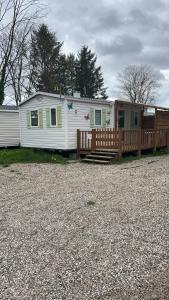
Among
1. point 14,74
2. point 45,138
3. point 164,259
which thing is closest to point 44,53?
point 14,74

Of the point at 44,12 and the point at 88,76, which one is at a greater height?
the point at 44,12

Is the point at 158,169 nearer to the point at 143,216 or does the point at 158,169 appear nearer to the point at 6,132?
the point at 143,216

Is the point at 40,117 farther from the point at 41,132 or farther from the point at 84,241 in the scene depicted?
the point at 84,241

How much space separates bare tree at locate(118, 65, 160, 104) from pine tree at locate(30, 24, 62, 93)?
14.7 m

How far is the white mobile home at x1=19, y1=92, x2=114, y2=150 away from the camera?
1283 cm

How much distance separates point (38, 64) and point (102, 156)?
2039 cm

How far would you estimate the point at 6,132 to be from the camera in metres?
16.9

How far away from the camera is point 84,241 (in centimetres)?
385

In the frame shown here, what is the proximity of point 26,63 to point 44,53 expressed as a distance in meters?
2.30

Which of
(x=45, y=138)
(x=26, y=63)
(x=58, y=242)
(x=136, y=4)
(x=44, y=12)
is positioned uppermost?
(x=44, y=12)

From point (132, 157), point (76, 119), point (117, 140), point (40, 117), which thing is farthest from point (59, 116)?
point (132, 157)

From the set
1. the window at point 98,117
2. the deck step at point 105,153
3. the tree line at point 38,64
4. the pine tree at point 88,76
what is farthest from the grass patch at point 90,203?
the pine tree at point 88,76

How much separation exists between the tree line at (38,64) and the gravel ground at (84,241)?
19.9 m

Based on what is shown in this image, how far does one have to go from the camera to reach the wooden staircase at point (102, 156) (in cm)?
1144
